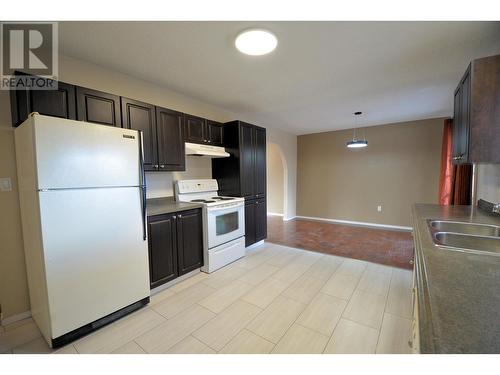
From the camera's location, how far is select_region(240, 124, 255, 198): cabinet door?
3322 millimetres

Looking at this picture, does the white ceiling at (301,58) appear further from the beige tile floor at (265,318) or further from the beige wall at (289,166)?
the beige tile floor at (265,318)

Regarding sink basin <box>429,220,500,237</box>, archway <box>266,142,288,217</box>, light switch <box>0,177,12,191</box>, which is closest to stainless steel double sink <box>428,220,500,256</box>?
sink basin <box>429,220,500,237</box>

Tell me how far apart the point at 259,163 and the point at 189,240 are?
1.80 meters

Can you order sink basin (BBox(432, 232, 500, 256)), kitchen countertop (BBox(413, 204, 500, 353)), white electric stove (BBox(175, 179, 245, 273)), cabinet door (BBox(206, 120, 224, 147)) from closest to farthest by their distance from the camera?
kitchen countertop (BBox(413, 204, 500, 353)), sink basin (BBox(432, 232, 500, 256)), white electric stove (BBox(175, 179, 245, 273)), cabinet door (BBox(206, 120, 224, 147))

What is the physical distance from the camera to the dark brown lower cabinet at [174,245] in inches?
86.8

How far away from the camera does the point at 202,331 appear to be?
5.70 feet

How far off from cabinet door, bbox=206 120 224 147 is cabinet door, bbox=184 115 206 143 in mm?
101

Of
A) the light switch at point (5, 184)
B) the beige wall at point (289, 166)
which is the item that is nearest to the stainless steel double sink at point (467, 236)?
the light switch at point (5, 184)

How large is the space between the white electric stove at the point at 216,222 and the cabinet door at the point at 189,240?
0.07 meters

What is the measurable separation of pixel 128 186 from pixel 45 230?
616 millimetres

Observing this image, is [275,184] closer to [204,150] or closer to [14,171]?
[204,150]

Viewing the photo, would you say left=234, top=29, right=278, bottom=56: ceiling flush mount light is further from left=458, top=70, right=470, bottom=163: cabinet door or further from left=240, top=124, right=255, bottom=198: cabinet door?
left=458, top=70, right=470, bottom=163: cabinet door
